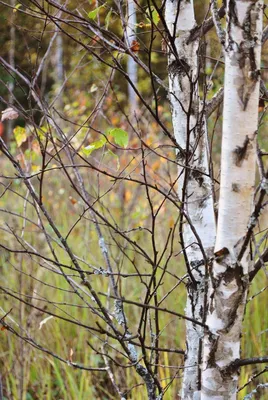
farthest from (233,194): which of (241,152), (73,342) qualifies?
(73,342)

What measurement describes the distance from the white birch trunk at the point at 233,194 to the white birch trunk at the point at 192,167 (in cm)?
22

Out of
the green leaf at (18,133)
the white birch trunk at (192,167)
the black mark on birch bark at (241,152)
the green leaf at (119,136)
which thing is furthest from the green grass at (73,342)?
the black mark on birch bark at (241,152)

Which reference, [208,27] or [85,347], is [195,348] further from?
[85,347]

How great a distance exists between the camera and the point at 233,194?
1.05m

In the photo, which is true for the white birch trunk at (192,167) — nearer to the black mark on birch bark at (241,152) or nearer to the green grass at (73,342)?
the black mark on birch bark at (241,152)

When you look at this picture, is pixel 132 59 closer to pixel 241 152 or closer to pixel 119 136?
pixel 119 136

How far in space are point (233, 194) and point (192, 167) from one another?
1.18 feet

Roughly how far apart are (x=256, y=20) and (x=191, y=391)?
91 centimetres

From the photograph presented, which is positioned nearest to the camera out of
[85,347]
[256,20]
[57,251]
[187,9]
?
[256,20]

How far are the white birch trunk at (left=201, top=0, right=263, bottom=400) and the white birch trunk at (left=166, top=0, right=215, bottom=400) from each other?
22cm

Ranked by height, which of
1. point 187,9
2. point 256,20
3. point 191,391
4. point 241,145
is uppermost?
point 187,9

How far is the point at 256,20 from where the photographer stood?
1000mm

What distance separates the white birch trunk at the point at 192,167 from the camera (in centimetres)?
138

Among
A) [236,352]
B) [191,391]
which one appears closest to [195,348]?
[191,391]
